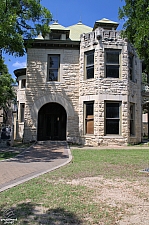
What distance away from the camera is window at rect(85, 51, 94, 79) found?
16430mm

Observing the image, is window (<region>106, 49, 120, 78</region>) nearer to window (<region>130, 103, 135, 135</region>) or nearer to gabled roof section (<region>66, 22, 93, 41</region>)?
window (<region>130, 103, 135, 135</region>)

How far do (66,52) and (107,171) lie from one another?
12.6 metres

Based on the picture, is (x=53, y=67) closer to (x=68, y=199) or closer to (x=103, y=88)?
(x=103, y=88)

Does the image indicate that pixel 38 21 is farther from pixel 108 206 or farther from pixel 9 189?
pixel 108 206

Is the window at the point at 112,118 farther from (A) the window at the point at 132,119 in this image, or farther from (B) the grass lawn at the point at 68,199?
(B) the grass lawn at the point at 68,199

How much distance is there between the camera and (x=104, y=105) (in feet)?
51.3

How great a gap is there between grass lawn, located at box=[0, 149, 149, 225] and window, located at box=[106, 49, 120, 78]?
10.7 meters

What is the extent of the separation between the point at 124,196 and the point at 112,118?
11256 millimetres

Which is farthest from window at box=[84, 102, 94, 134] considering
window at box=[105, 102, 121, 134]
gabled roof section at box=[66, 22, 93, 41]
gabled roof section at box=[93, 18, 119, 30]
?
gabled roof section at box=[93, 18, 119, 30]

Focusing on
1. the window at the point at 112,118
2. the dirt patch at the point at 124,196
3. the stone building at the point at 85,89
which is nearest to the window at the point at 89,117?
the stone building at the point at 85,89

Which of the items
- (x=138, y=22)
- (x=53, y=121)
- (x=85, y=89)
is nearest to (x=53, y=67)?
(x=85, y=89)

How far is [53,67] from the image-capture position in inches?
688

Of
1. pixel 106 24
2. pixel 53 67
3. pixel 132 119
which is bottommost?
pixel 132 119

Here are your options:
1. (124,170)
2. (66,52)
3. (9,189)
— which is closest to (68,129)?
(66,52)
